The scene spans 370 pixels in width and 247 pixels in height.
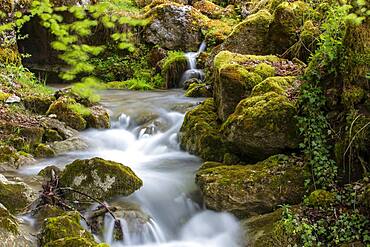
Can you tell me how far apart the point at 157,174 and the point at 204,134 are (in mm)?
1086

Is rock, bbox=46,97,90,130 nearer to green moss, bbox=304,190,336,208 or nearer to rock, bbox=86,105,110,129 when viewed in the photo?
rock, bbox=86,105,110,129

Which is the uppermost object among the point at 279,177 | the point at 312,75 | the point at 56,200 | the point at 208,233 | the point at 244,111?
the point at 312,75

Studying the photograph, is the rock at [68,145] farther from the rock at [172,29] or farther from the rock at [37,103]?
the rock at [172,29]

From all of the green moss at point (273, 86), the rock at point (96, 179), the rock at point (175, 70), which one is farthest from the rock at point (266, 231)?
the rock at point (175, 70)

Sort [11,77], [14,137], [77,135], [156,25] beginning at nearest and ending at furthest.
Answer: [14,137], [77,135], [11,77], [156,25]

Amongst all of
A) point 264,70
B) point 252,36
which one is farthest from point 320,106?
point 252,36

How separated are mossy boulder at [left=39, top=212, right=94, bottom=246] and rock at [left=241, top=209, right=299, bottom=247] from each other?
Result: 1.76 meters

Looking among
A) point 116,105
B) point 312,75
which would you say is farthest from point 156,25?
point 312,75

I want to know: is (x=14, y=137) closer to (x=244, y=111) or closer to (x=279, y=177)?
(x=244, y=111)

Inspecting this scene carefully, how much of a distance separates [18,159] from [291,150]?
4106mm

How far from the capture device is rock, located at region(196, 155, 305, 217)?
509 centimetres

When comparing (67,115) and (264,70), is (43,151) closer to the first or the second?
(67,115)

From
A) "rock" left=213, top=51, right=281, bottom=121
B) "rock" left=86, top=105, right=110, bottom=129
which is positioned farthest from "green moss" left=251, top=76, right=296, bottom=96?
"rock" left=86, top=105, right=110, bottom=129

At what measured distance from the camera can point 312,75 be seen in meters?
5.38
